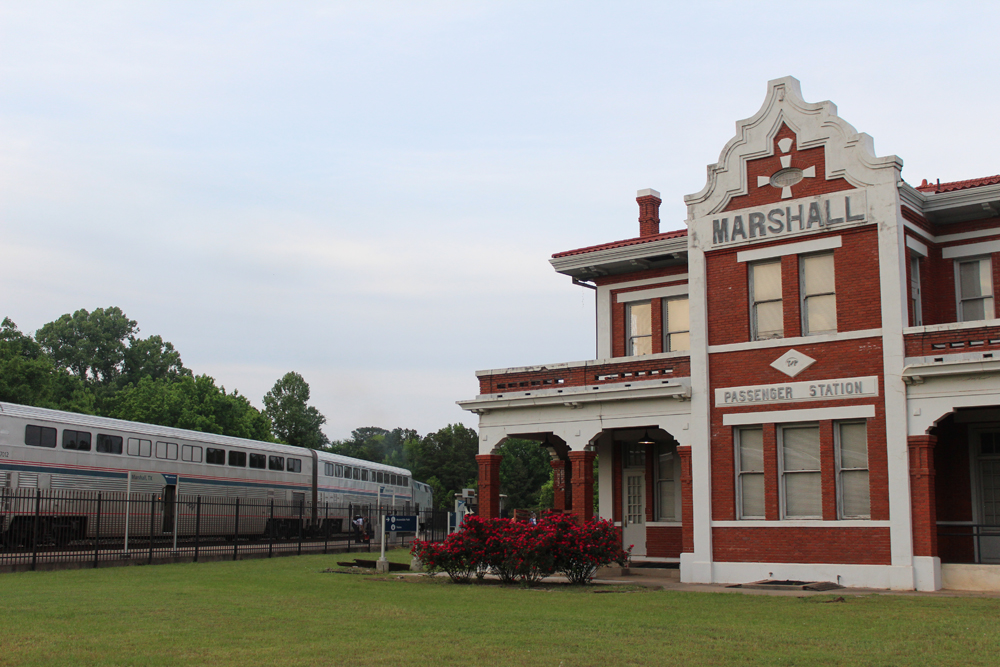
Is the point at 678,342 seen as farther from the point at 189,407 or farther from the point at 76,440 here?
the point at 189,407

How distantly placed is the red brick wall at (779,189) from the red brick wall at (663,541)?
826 cm

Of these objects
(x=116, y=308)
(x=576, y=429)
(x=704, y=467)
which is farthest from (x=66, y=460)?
(x=116, y=308)

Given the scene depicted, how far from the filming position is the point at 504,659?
9.64 meters

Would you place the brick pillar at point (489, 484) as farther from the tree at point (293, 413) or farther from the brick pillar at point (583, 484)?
the tree at point (293, 413)

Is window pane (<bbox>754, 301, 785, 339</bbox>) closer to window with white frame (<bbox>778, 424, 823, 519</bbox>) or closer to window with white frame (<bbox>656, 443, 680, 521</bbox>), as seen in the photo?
window with white frame (<bbox>778, 424, 823, 519</bbox>)

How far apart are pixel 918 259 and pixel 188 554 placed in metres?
20.7

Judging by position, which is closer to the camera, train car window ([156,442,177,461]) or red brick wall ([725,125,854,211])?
red brick wall ([725,125,854,211])

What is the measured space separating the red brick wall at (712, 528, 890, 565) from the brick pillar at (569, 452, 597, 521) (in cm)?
285

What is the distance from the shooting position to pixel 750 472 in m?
20.8

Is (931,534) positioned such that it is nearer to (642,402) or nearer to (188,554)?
(642,402)

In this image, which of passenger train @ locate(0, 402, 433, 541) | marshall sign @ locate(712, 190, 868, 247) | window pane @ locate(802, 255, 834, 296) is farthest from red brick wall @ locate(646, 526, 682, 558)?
passenger train @ locate(0, 402, 433, 541)

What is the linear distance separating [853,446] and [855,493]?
0.92 m

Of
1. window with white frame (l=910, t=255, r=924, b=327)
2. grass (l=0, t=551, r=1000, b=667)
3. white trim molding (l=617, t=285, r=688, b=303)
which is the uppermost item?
white trim molding (l=617, t=285, r=688, b=303)

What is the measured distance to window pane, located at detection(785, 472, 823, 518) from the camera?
1991 cm
